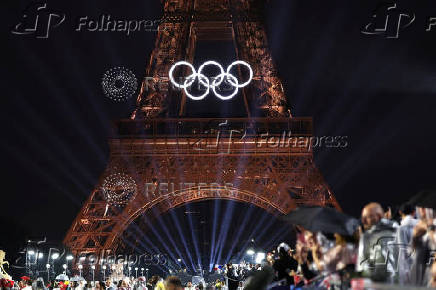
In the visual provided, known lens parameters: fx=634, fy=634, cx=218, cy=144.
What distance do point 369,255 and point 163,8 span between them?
27964mm

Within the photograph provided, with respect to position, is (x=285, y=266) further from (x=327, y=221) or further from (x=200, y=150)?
(x=200, y=150)

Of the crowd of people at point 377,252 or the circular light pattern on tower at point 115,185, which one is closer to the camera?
the crowd of people at point 377,252

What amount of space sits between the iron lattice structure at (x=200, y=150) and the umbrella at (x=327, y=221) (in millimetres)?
22014

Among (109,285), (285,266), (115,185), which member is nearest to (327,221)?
(285,266)

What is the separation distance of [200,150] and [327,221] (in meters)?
25.2

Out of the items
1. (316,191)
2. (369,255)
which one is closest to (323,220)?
(369,255)

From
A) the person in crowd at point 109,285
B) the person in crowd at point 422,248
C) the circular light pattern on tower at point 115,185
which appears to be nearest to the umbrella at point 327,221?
the person in crowd at point 422,248

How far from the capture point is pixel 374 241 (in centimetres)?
780

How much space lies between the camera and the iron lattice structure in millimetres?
31562

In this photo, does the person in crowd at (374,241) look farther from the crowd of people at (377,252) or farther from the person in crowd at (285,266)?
the person in crowd at (285,266)

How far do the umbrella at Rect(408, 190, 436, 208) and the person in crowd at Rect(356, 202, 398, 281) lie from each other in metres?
0.43

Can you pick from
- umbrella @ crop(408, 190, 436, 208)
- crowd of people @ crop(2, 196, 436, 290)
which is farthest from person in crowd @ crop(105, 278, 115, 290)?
umbrella @ crop(408, 190, 436, 208)

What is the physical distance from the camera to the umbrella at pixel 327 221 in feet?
24.9

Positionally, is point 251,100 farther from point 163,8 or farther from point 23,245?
point 23,245
